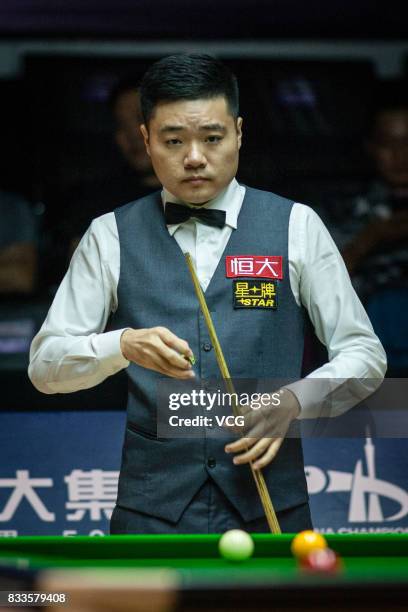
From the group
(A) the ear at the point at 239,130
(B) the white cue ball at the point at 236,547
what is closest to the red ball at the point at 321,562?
(B) the white cue ball at the point at 236,547

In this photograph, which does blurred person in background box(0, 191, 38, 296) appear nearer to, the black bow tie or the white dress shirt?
the white dress shirt

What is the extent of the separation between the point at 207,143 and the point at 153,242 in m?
0.34

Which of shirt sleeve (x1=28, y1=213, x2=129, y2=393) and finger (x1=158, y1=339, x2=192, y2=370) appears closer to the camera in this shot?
finger (x1=158, y1=339, x2=192, y2=370)

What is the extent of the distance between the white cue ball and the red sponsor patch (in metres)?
0.85

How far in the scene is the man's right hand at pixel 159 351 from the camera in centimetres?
263

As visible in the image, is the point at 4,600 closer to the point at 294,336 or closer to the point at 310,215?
the point at 294,336

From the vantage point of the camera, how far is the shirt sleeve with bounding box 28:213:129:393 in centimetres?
280

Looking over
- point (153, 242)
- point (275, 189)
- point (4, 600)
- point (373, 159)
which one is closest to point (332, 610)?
point (4, 600)

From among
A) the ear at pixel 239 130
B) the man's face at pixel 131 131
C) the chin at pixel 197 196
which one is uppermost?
the man's face at pixel 131 131

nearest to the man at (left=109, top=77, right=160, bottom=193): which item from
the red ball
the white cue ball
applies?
the white cue ball

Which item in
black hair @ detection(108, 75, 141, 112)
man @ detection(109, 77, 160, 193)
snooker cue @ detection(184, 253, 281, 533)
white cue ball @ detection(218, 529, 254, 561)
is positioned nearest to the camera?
white cue ball @ detection(218, 529, 254, 561)

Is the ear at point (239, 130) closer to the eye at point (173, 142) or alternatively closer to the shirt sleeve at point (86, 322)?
the eye at point (173, 142)

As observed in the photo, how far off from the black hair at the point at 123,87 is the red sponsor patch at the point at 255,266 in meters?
0.80
